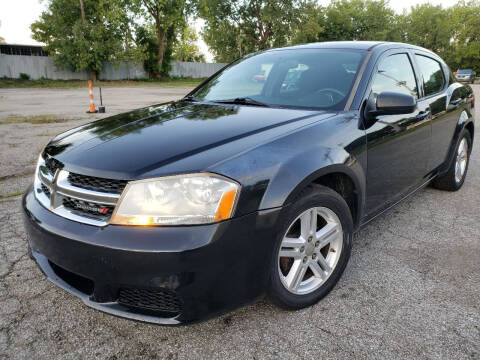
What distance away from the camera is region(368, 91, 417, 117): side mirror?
94.3 inches

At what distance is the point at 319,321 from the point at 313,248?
1.27ft

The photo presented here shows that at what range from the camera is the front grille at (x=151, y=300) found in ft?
5.40

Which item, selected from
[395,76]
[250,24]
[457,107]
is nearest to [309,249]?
[395,76]

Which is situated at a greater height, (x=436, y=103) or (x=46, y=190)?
(x=436, y=103)

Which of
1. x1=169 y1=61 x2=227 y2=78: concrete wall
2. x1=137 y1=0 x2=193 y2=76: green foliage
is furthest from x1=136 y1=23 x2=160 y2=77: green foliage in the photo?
x1=169 y1=61 x2=227 y2=78: concrete wall

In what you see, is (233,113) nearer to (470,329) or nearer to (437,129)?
(470,329)

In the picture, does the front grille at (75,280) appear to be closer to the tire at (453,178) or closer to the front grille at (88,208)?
the front grille at (88,208)

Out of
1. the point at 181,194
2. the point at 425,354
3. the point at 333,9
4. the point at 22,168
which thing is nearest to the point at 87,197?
the point at 181,194

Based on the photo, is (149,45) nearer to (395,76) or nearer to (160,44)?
(160,44)

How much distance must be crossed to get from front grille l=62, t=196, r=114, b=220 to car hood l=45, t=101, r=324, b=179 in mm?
144

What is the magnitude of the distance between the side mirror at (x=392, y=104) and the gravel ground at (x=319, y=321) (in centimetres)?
105

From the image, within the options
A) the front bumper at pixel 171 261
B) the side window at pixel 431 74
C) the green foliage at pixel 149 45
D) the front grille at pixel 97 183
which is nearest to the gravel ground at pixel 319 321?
the front bumper at pixel 171 261

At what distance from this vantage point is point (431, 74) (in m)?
3.53

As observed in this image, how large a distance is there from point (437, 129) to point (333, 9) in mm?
59839
